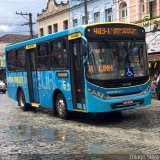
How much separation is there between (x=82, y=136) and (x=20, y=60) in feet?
26.7

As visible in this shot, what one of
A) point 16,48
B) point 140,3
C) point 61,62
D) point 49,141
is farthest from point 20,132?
point 140,3

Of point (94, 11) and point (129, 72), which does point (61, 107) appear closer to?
point (129, 72)

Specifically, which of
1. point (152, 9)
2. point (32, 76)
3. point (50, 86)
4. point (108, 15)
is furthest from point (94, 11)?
point (50, 86)

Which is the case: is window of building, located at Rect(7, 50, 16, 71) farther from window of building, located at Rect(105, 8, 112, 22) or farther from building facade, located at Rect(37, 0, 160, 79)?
window of building, located at Rect(105, 8, 112, 22)

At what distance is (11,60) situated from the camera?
20047 millimetres

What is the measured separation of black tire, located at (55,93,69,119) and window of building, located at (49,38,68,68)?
1093mm

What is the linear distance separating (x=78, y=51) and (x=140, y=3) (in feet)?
63.0

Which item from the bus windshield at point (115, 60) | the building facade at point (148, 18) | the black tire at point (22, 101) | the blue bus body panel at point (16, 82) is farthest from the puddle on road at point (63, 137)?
the building facade at point (148, 18)

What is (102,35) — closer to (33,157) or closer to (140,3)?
(33,157)

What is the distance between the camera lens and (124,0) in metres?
33.8

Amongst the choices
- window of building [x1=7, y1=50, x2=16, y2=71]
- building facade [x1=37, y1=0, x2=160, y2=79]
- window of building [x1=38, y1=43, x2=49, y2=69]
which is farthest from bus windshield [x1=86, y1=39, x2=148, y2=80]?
building facade [x1=37, y1=0, x2=160, y2=79]

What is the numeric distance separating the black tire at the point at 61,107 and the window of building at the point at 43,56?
4.47 ft

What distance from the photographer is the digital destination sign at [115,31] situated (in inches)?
523

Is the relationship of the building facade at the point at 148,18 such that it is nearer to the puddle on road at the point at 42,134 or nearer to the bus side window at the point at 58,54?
the bus side window at the point at 58,54
